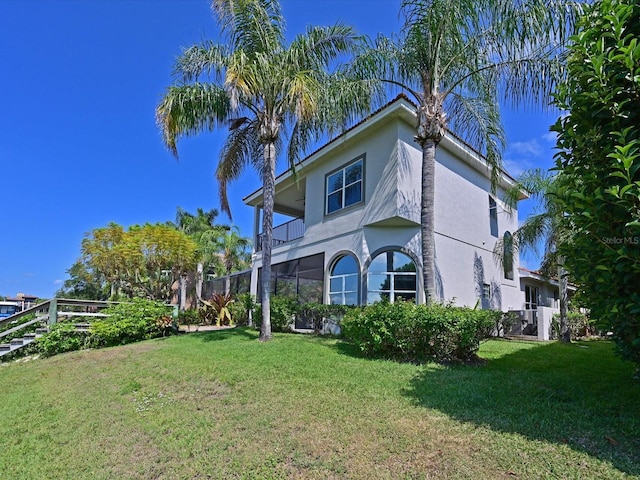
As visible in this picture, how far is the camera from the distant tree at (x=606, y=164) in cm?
358

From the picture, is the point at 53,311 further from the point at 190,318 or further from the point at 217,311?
the point at 217,311

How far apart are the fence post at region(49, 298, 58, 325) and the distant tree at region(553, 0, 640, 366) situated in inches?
615

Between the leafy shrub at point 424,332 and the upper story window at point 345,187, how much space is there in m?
6.51

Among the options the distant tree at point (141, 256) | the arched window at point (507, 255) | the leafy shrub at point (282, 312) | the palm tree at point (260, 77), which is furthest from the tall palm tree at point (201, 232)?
the arched window at point (507, 255)

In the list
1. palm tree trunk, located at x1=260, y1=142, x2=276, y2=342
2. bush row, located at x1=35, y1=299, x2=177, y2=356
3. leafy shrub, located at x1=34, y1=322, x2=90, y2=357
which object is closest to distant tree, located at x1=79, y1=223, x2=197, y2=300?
bush row, located at x1=35, y1=299, x2=177, y2=356

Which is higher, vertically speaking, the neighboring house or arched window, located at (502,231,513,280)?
arched window, located at (502,231,513,280)

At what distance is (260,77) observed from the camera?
10656 mm

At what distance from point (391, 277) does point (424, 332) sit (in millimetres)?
5216

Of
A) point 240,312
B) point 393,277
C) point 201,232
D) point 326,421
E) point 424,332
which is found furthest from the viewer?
point 201,232

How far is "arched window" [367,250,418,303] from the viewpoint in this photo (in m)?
13.0

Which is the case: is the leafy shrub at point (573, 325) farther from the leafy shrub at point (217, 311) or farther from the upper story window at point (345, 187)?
the leafy shrub at point (217, 311)

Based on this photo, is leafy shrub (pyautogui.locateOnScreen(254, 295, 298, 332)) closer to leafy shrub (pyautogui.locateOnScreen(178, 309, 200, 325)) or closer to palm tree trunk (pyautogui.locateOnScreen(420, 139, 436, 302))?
palm tree trunk (pyautogui.locateOnScreen(420, 139, 436, 302))

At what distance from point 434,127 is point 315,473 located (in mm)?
8521

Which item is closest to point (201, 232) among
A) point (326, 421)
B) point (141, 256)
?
point (141, 256)
